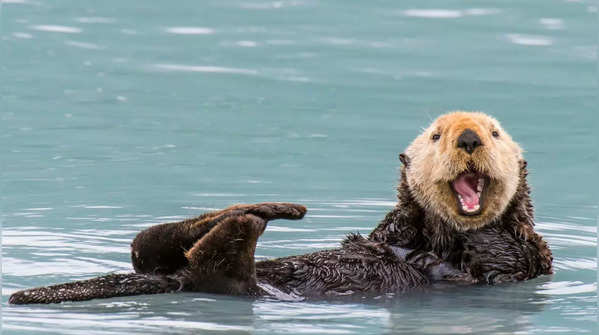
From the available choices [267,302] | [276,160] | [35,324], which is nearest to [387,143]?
[276,160]

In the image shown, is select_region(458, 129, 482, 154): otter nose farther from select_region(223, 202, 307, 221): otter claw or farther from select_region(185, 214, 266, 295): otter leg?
select_region(185, 214, 266, 295): otter leg

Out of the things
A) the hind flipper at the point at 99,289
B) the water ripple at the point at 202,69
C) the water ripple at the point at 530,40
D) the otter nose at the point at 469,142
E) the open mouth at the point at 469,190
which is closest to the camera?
the hind flipper at the point at 99,289

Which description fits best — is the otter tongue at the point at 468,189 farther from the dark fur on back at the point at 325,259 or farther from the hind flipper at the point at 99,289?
the hind flipper at the point at 99,289

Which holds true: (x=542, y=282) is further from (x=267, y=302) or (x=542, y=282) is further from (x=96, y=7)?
(x=96, y=7)

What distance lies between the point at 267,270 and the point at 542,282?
1.35 m

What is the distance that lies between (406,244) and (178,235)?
117 cm

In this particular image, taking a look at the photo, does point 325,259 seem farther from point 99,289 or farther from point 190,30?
point 190,30

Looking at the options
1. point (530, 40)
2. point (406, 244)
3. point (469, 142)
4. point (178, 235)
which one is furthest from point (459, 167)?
point (530, 40)

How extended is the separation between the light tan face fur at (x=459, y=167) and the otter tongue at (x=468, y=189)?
6cm

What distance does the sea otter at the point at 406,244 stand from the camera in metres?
5.81

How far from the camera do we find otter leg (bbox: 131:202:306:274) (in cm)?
579

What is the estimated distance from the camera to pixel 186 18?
14156 mm

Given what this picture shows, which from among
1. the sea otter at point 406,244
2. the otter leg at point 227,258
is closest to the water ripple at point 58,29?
the sea otter at point 406,244

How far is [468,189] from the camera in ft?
21.0
